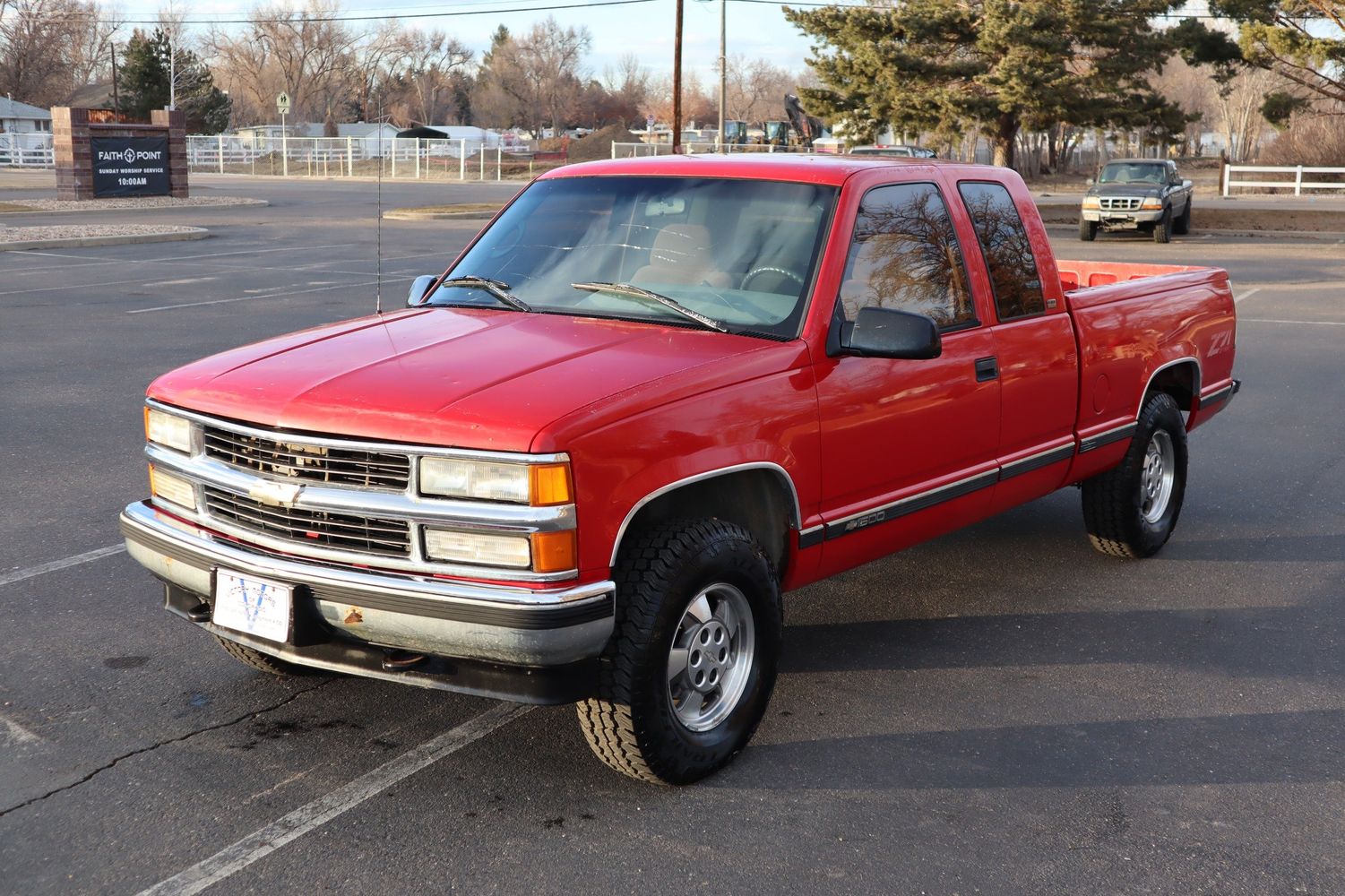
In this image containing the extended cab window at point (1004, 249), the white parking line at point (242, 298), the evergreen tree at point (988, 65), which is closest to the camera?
the extended cab window at point (1004, 249)

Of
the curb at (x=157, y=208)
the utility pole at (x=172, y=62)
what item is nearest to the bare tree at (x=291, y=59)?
the utility pole at (x=172, y=62)

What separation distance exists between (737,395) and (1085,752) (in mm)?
1626

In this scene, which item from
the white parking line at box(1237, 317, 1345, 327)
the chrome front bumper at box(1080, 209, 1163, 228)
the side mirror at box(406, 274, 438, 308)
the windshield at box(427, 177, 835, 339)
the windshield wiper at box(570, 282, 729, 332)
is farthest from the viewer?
the chrome front bumper at box(1080, 209, 1163, 228)

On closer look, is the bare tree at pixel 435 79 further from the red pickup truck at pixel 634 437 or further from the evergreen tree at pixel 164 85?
the red pickup truck at pixel 634 437

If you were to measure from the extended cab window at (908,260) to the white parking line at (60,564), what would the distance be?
3758 mm

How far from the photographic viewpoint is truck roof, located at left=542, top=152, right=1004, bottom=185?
4.98 meters

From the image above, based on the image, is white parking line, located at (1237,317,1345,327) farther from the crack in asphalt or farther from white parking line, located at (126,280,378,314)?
the crack in asphalt

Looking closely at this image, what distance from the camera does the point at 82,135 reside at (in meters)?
34.5

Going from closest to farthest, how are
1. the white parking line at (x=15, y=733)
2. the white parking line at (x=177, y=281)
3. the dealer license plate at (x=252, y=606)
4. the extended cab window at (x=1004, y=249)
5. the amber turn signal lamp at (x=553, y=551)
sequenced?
1. the amber turn signal lamp at (x=553, y=551)
2. the dealer license plate at (x=252, y=606)
3. the white parking line at (x=15, y=733)
4. the extended cab window at (x=1004, y=249)
5. the white parking line at (x=177, y=281)

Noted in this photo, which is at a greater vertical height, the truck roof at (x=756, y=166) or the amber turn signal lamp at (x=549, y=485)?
the truck roof at (x=756, y=166)

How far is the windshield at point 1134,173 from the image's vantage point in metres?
29.6

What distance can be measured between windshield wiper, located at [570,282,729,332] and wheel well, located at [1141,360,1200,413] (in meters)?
3.06

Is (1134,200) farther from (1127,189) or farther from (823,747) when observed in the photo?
(823,747)

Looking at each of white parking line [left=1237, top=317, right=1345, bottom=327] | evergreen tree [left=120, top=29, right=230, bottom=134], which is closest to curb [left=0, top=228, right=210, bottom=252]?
white parking line [left=1237, top=317, right=1345, bottom=327]
